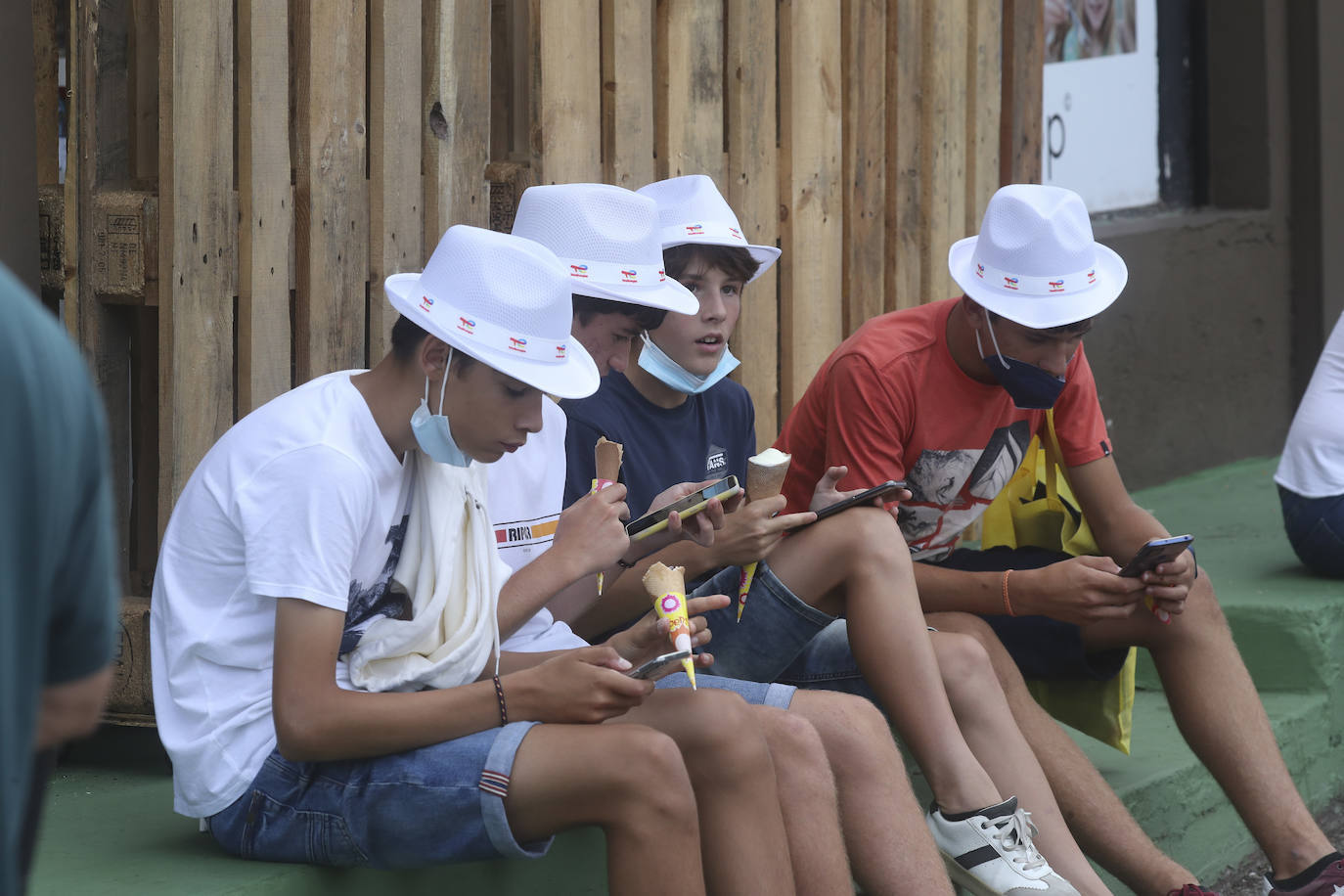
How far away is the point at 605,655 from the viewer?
2.49 m

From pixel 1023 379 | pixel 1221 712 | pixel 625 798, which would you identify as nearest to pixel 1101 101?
pixel 1023 379

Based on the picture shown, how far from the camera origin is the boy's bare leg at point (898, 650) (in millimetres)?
2939

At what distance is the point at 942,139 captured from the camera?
17.2 feet

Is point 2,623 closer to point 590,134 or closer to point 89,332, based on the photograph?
point 89,332

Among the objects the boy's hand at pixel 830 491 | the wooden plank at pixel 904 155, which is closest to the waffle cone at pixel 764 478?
the boy's hand at pixel 830 491

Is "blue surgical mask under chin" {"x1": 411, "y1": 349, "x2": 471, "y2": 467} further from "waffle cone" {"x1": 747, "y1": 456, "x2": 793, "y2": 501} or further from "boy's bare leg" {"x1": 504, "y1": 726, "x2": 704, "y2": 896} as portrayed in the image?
"waffle cone" {"x1": 747, "y1": 456, "x2": 793, "y2": 501}

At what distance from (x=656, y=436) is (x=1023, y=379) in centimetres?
78

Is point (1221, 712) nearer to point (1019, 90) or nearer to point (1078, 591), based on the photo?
point (1078, 591)

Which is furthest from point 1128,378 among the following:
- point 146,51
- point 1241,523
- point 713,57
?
point 146,51

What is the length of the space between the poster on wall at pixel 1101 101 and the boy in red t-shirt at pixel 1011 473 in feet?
10.8

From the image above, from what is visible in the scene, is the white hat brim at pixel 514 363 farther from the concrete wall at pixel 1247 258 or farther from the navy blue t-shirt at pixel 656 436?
the concrete wall at pixel 1247 258

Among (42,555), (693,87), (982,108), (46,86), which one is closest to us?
(42,555)

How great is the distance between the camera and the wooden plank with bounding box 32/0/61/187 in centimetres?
326

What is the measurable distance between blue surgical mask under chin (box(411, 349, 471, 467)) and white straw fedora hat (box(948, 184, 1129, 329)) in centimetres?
134
